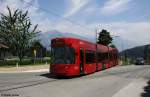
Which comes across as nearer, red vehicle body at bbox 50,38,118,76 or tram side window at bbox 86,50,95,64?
red vehicle body at bbox 50,38,118,76

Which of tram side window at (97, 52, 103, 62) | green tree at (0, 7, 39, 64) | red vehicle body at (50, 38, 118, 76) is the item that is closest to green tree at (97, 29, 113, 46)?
green tree at (0, 7, 39, 64)

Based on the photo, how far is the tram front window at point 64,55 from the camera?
1133 inches

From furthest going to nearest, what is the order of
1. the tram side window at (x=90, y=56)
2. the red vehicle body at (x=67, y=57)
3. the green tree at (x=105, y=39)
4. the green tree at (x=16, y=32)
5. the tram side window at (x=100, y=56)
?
1. the green tree at (x=105, y=39)
2. the green tree at (x=16, y=32)
3. the tram side window at (x=100, y=56)
4. the tram side window at (x=90, y=56)
5. the red vehicle body at (x=67, y=57)

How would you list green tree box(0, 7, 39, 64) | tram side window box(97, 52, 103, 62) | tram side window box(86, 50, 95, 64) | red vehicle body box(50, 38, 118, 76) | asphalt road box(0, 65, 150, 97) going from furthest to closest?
green tree box(0, 7, 39, 64) → tram side window box(97, 52, 103, 62) → tram side window box(86, 50, 95, 64) → red vehicle body box(50, 38, 118, 76) → asphalt road box(0, 65, 150, 97)

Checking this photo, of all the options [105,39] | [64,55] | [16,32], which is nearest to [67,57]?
[64,55]

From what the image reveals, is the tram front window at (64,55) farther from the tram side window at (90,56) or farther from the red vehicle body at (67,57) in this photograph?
the tram side window at (90,56)

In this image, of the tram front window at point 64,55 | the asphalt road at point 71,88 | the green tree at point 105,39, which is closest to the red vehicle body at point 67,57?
the tram front window at point 64,55

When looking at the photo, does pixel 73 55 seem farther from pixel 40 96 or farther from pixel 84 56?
pixel 40 96

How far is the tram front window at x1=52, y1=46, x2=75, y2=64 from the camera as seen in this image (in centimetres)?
2878

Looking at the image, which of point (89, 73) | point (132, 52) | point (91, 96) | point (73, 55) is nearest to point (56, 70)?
point (73, 55)

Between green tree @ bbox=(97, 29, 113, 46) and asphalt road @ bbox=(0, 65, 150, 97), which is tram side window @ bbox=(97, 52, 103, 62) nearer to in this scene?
asphalt road @ bbox=(0, 65, 150, 97)

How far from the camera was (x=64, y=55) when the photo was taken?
28.8m

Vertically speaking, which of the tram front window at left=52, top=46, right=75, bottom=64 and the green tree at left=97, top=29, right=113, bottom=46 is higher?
the green tree at left=97, top=29, right=113, bottom=46

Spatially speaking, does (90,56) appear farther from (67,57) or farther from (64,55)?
(64,55)
